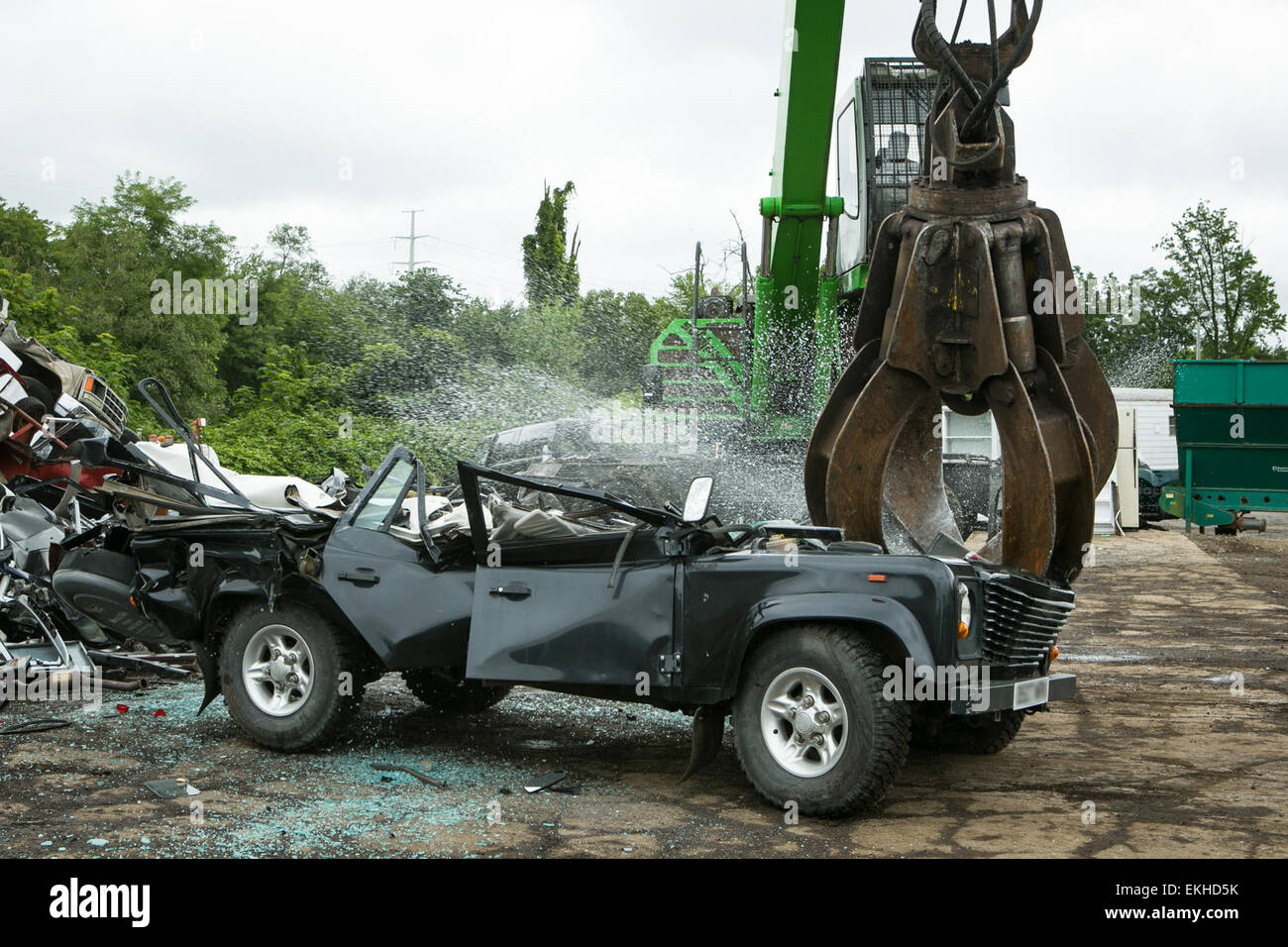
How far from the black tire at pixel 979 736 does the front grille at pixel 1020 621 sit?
635 mm

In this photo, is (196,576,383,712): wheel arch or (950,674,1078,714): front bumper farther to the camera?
(196,576,383,712): wheel arch

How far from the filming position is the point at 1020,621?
6.16 meters

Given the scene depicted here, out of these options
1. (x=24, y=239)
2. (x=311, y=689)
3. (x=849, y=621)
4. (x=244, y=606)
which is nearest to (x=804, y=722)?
(x=849, y=621)

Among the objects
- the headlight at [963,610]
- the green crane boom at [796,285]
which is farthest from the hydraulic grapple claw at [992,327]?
the green crane boom at [796,285]

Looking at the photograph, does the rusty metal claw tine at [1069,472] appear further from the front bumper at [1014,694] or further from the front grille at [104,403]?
the front grille at [104,403]

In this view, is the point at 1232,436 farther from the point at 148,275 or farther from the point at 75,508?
the point at 148,275

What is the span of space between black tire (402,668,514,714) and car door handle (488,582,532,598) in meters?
1.75

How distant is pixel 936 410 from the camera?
290 inches

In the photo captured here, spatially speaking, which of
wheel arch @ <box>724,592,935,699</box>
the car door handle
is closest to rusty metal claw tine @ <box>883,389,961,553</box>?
wheel arch @ <box>724,592,935,699</box>

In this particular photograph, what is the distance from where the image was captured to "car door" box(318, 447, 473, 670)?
6.71m

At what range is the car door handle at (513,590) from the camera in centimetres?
647

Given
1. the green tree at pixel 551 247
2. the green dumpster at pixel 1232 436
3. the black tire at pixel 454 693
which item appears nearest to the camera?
the black tire at pixel 454 693

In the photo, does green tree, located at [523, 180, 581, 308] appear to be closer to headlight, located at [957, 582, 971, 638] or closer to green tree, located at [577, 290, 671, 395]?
green tree, located at [577, 290, 671, 395]
